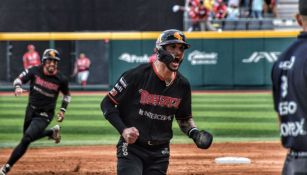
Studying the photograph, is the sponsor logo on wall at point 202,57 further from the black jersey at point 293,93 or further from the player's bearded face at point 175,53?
the black jersey at point 293,93

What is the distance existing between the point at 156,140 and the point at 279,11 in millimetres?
26179

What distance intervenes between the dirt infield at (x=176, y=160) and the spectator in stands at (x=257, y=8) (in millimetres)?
16569

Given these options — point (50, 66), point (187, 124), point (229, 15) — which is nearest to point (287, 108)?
point (187, 124)

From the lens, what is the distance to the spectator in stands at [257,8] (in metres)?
30.1

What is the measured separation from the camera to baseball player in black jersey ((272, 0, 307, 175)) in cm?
472

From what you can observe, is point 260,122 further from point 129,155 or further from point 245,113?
point 129,155

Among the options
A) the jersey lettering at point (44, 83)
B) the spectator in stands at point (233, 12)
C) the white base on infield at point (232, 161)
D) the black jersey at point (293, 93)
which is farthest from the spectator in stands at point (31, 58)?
the black jersey at point (293, 93)

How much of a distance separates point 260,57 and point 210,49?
203cm

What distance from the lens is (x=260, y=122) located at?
1772 centimetres

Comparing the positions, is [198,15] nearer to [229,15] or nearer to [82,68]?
[229,15]

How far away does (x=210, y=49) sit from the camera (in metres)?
29.1

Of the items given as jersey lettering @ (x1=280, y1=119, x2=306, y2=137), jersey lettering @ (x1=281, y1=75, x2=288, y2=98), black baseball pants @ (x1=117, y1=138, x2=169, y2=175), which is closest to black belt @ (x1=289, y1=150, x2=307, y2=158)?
jersey lettering @ (x1=280, y1=119, x2=306, y2=137)

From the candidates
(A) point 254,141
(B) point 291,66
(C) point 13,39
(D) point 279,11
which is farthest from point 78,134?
(D) point 279,11

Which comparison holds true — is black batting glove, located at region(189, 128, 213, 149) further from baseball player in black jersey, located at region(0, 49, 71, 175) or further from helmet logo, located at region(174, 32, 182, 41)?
baseball player in black jersey, located at region(0, 49, 71, 175)
